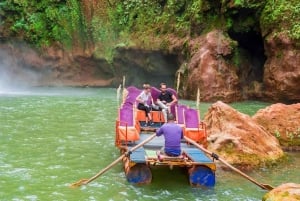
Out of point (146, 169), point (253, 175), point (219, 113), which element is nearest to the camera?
point (146, 169)

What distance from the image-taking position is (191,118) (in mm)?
14367

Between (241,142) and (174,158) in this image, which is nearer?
(174,158)

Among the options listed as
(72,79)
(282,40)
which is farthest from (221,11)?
(72,79)

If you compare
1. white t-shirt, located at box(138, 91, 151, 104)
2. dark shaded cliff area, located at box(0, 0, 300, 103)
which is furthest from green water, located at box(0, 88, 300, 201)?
dark shaded cliff area, located at box(0, 0, 300, 103)

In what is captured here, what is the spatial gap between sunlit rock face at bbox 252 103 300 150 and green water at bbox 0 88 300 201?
0.91m

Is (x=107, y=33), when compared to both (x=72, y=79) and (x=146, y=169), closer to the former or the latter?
(x=72, y=79)

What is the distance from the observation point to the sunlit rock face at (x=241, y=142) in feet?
42.3

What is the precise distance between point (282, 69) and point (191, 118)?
43.6 ft

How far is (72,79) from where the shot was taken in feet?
129

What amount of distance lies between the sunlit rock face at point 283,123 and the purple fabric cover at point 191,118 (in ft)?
8.79

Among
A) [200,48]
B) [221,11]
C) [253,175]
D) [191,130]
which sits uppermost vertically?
[221,11]

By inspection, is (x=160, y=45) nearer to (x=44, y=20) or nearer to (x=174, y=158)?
(x=44, y=20)

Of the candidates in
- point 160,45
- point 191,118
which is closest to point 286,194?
point 191,118

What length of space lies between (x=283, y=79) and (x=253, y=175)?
1493 centimetres
